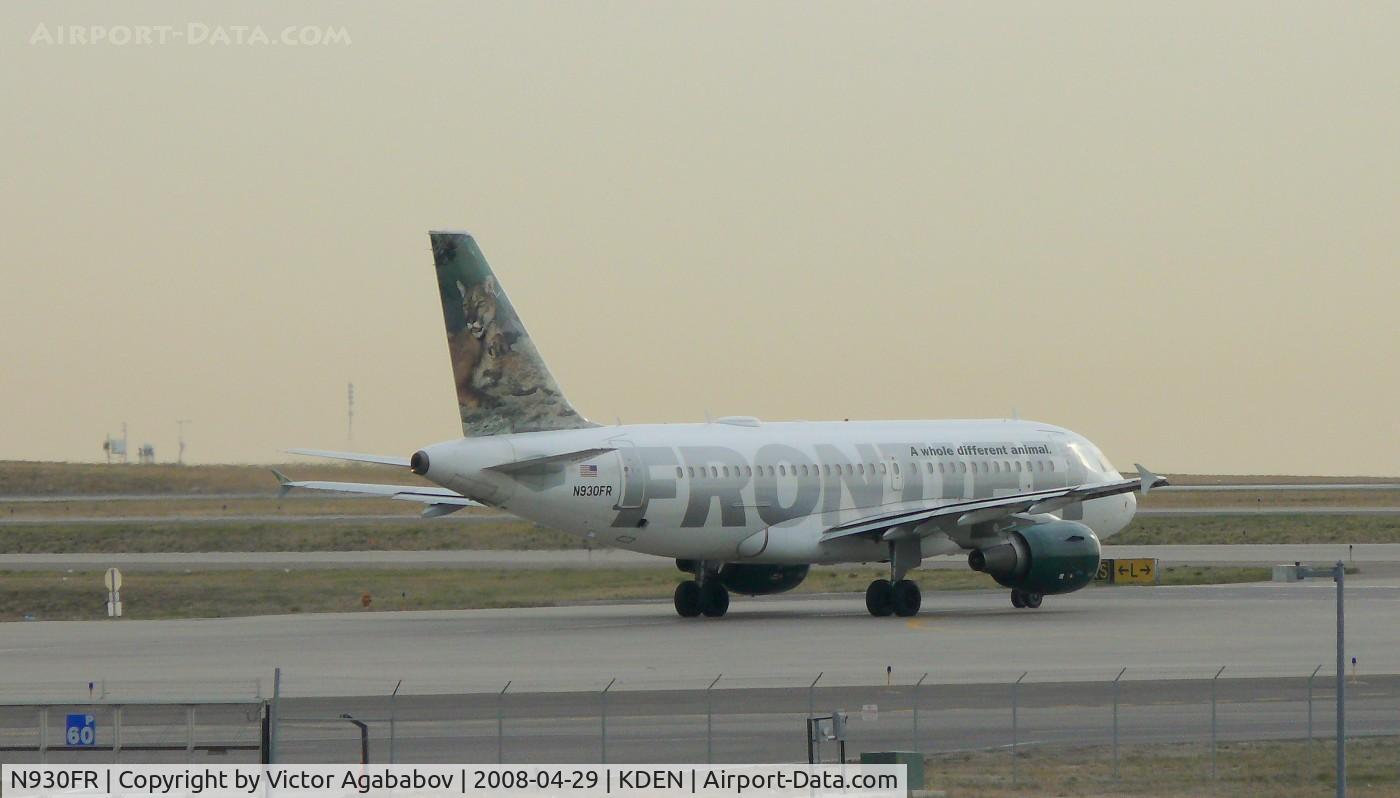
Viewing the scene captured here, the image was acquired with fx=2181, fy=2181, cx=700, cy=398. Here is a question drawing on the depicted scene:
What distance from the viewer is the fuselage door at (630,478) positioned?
46688 mm

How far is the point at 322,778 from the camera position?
25.1m

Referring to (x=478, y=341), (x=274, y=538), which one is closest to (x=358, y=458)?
(x=478, y=341)

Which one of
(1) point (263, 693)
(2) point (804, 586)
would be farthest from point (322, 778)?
(2) point (804, 586)

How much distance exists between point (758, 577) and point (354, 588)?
13.6m

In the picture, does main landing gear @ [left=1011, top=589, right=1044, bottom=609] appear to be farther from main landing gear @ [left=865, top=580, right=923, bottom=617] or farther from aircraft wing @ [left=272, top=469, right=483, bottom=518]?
aircraft wing @ [left=272, top=469, right=483, bottom=518]

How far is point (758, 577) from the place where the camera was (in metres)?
51.8

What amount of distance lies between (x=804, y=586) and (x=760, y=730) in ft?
105

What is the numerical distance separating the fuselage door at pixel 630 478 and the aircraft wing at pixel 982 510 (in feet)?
17.4

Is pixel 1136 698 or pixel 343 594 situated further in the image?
pixel 343 594

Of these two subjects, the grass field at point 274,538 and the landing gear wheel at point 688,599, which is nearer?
the landing gear wheel at point 688,599

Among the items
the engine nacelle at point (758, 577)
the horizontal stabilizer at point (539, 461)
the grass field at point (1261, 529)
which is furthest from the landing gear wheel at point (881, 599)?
the grass field at point (1261, 529)

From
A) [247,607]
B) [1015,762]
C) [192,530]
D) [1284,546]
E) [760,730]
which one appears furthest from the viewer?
[192,530]

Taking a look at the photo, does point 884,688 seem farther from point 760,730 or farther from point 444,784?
point 444,784

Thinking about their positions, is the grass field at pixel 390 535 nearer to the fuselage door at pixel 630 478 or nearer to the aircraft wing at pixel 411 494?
the aircraft wing at pixel 411 494
